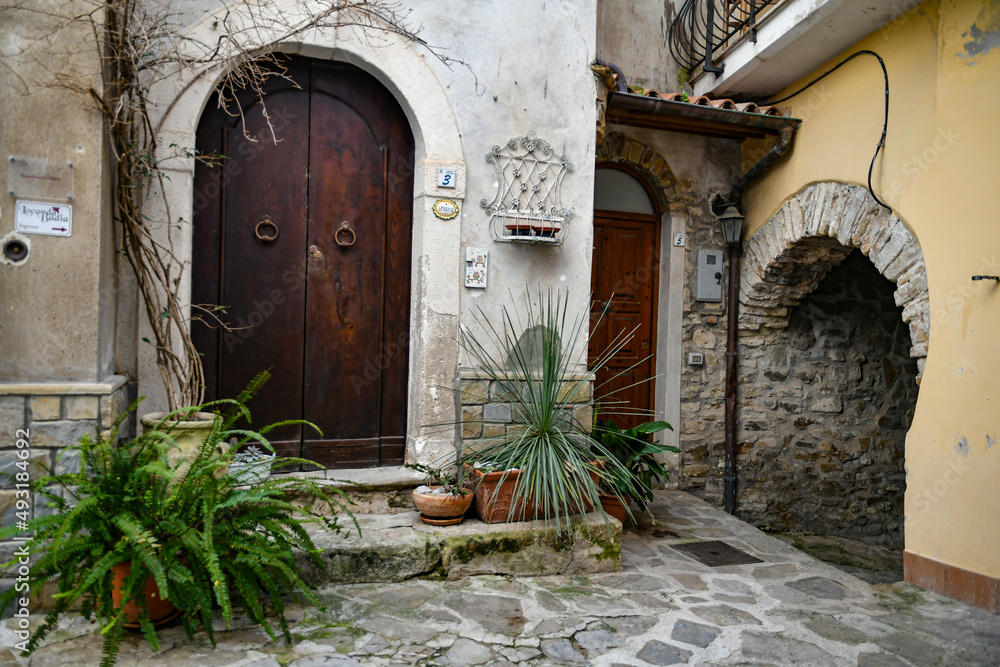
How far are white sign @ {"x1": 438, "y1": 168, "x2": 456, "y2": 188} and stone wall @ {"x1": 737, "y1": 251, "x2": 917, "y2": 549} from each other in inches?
127

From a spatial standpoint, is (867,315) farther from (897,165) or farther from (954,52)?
(954,52)

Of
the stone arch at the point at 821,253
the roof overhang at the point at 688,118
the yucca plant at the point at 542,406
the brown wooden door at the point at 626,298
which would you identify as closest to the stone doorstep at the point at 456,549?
the yucca plant at the point at 542,406

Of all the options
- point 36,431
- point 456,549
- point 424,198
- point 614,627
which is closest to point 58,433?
point 36,431

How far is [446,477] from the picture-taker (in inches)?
144

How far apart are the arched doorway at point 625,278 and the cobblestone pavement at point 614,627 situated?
212 cm

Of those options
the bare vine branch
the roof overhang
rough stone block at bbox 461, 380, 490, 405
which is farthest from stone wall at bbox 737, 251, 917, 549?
the bare vine branch

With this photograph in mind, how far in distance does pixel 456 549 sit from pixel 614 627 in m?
0.85

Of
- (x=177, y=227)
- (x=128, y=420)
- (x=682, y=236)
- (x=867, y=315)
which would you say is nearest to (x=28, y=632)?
(x=128, y=420)

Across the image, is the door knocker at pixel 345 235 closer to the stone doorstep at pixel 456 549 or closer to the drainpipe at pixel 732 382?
the stone doorstep at pixel 456 549

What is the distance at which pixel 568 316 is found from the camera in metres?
4.16

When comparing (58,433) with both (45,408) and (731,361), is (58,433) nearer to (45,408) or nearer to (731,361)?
(45,408)

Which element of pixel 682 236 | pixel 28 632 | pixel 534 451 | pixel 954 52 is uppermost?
pixel 954 52

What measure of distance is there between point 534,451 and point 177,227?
2079 mm

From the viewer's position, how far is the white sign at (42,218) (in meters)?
2.85
